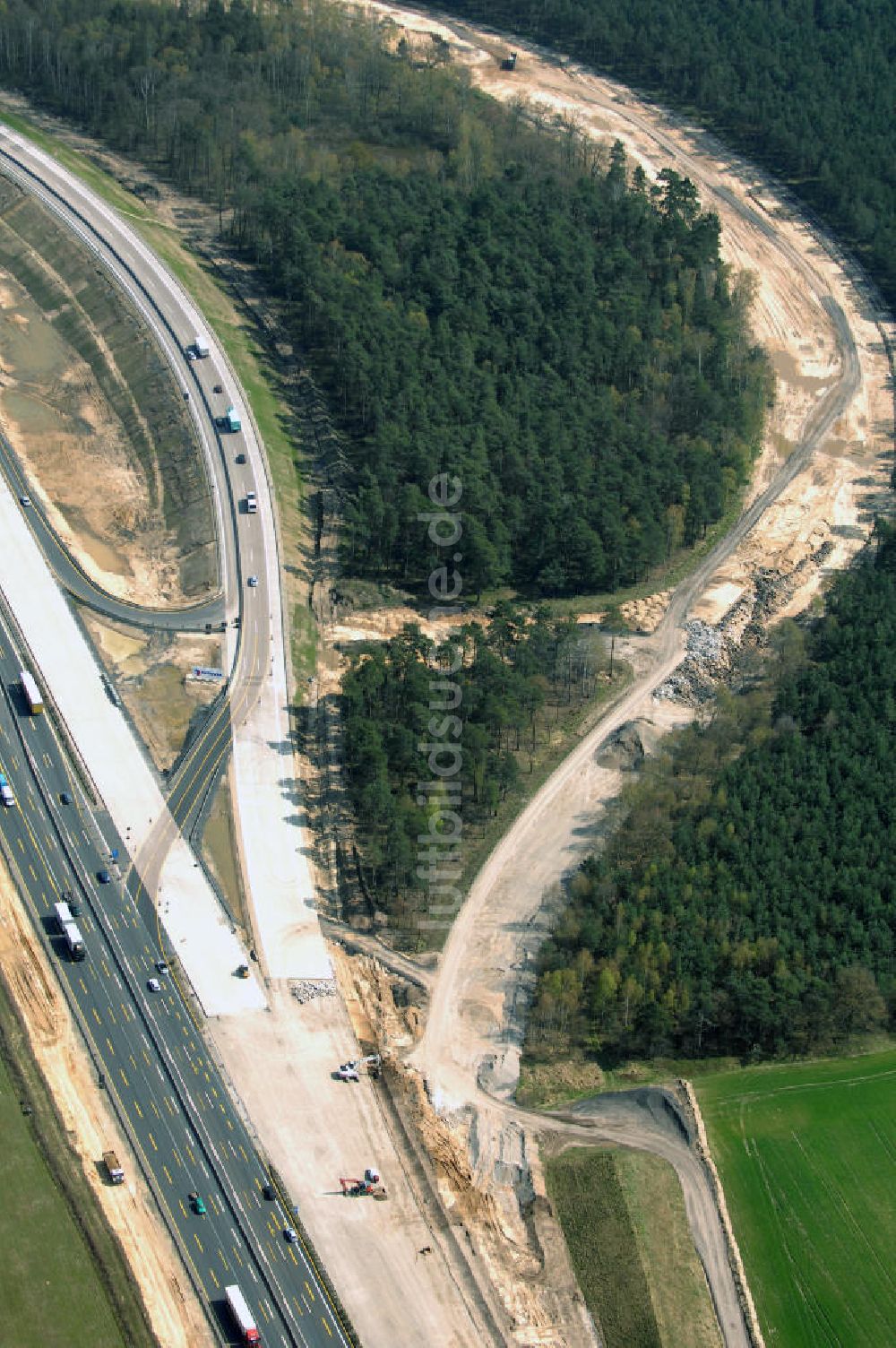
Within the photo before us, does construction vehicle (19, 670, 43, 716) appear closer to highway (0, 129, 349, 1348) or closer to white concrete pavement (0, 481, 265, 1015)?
highway (0, 129, 349, 1348)

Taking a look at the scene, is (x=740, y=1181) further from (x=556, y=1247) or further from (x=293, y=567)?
(x=293, y=567)

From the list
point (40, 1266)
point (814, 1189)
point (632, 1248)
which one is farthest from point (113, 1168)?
point (814, 1189)

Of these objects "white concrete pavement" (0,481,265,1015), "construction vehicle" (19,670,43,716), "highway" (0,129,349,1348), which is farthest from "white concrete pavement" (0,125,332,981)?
"construction vehicle" (19,670,43,716)

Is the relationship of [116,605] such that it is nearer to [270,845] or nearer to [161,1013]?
[270,845]

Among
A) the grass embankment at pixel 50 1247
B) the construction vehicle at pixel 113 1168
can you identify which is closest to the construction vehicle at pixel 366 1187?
the construction vehicle at pixel 113 1168

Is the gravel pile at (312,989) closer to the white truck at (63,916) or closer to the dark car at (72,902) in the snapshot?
the dark car at (72,902)

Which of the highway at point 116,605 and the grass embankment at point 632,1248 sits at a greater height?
the highway at point 116,605
